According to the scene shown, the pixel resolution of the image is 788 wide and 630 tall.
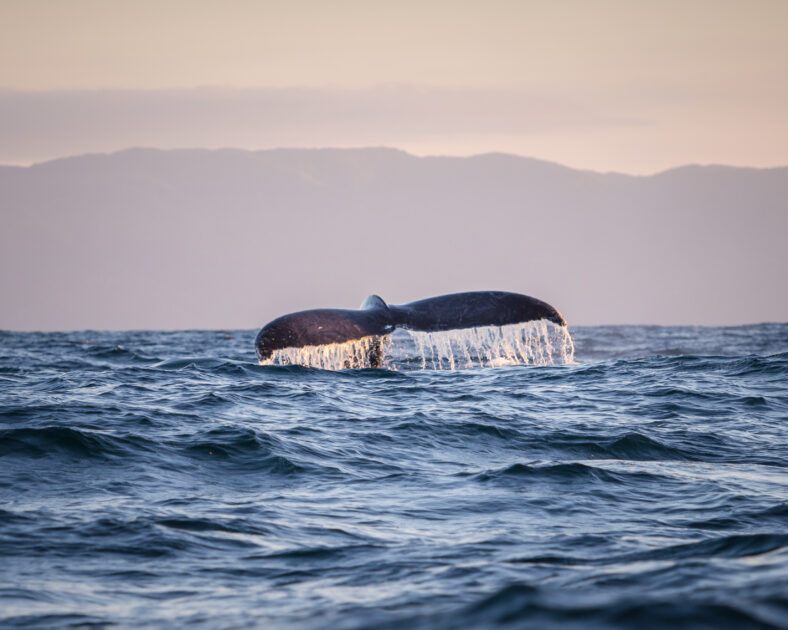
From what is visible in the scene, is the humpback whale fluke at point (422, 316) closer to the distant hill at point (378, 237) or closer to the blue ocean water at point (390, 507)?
the blue ocean water at point (390, 507)

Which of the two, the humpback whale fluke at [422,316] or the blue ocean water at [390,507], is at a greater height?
the humpback whale fluke at [422,316]

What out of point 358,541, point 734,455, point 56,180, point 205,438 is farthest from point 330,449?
point 56,180

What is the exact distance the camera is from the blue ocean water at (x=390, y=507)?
4.70 metres

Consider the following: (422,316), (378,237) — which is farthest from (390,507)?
(378,237)

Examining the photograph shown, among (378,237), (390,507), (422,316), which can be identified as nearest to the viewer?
(390,507)

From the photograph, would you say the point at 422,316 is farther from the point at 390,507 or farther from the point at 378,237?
the point at 378,237

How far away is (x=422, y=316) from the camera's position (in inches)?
425

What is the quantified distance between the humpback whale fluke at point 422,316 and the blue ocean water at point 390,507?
1057mm

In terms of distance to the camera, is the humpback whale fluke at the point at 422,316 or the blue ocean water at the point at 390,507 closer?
the blue ocean water at the point at 390,507

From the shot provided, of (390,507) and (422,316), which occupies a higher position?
(422,316)

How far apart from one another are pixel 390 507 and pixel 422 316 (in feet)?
13.0

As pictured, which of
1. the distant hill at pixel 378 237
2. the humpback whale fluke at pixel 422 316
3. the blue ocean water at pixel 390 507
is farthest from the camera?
the distant hill at pixel 378 237

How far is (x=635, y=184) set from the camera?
181375 mm

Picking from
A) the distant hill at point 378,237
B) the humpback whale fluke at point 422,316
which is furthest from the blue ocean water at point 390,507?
the distant hill at point 378,237
